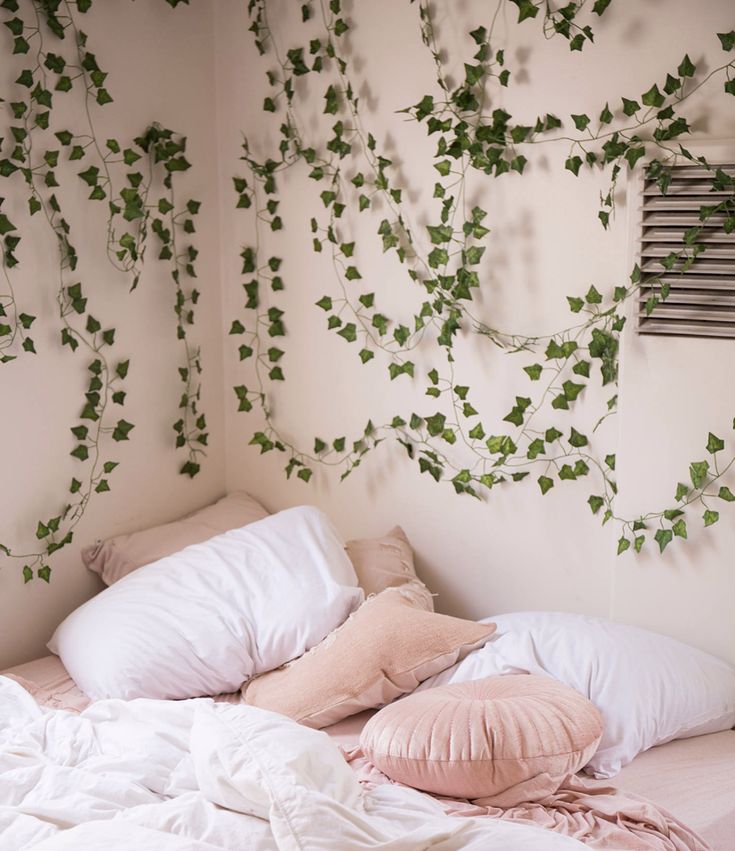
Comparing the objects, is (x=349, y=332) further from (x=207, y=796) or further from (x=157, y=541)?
(x=207, y=796)

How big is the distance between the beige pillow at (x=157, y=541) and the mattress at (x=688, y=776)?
44cm

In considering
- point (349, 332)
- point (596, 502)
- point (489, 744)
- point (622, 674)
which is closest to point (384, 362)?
point (349, 332)

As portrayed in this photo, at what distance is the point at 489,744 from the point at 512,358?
101 centimetres

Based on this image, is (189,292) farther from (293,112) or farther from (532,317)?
(532,317)

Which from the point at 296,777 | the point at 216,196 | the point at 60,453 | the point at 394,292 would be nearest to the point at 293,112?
the point at 216,196

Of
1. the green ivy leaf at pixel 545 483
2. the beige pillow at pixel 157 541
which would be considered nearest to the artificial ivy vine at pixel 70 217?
the beige pillow at pixel 157 541

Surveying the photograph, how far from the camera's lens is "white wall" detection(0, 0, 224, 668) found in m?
2.57

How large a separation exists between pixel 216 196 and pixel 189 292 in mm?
293

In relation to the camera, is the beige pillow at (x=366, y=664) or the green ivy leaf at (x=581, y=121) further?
the green ivy leaf at (x=581, y=121)

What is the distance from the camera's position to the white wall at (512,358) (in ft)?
7.41

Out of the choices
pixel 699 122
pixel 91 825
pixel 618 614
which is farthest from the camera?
pixel 618 614

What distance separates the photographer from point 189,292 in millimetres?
2992

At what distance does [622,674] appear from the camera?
2156mm

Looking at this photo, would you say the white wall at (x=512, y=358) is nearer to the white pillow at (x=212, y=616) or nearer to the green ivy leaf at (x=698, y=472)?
the green ivy leaf at (x=698, y=472)
